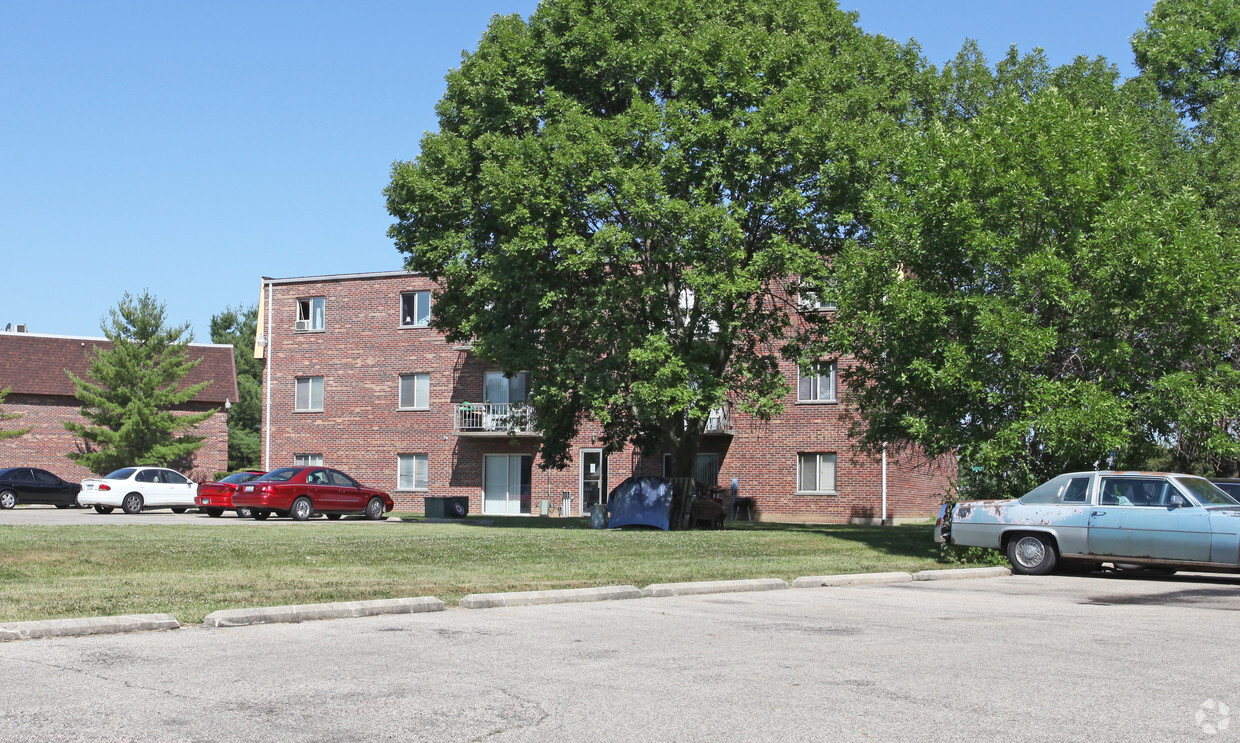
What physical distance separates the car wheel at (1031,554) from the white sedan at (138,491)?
90.3 ft

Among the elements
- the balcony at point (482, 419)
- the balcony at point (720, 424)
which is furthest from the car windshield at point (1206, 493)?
the balcony at point (482, 419)

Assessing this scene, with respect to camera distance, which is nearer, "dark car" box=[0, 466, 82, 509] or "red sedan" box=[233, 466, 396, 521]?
"red sedan" box=[233, 466, 396, 521]

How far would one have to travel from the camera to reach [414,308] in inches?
1881

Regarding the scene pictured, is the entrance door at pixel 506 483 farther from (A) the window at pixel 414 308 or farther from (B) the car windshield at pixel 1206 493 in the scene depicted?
(B) the car windshield at pixel 1206 493

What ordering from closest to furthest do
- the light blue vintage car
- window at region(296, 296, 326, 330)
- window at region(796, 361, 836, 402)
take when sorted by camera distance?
1. the light blue vintage car
2. window at region(796, 361, 836, 402)
3. window at region(296, 296, 326, 330)

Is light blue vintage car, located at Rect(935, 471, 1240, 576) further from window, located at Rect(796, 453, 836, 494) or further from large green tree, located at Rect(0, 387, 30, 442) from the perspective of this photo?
large green tree, located at Rect(0, 387, 30, 442)

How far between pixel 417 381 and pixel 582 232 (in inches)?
903

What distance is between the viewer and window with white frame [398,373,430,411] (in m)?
47.6

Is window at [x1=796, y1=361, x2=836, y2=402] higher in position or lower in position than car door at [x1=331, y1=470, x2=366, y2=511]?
higher

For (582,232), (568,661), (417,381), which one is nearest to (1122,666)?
(568,661)

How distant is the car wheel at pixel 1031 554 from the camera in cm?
1766

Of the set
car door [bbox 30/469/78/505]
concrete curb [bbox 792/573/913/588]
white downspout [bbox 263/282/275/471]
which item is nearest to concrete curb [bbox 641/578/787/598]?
concrete curb [bbox 792/573/913/588]

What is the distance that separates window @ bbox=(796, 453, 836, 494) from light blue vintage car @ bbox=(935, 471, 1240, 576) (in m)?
22.5

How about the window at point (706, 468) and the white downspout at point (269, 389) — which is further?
the white downspout at point (269, 389)
